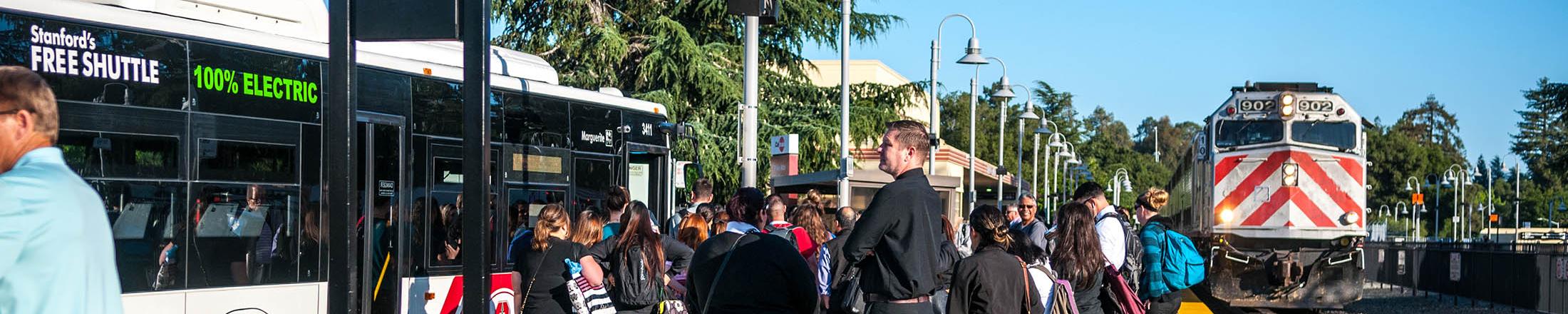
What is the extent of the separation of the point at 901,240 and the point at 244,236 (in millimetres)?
4598

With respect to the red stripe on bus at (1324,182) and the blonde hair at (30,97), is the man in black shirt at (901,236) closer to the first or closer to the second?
the blonde hair at (30,97)

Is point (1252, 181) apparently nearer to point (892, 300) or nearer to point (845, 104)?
point (845, 104)

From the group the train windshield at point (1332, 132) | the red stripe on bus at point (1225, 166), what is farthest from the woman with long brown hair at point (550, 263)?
the train windshield at point (1332, 132)

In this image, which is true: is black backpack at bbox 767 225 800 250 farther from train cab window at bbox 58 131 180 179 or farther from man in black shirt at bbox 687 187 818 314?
train cab window at bbox 58 131 180 179

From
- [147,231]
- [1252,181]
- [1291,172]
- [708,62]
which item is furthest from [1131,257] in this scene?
[708,62]

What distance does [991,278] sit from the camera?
6559mm

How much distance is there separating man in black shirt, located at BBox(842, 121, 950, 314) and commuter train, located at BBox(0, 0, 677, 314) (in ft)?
5.09

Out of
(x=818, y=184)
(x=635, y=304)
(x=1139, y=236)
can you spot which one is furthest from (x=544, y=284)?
(x=818, y=184)

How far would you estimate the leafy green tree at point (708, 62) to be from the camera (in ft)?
103

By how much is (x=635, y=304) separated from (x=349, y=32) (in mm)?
3461

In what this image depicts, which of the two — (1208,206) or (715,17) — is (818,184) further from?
(715,17)

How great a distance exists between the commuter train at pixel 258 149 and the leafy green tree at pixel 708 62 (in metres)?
18.9

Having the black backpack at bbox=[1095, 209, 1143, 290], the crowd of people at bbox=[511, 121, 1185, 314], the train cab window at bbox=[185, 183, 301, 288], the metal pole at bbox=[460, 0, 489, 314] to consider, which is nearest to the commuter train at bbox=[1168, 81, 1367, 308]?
the crowd of people at bbox=[511, 121, 1185, 314]

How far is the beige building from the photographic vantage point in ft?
72.7
